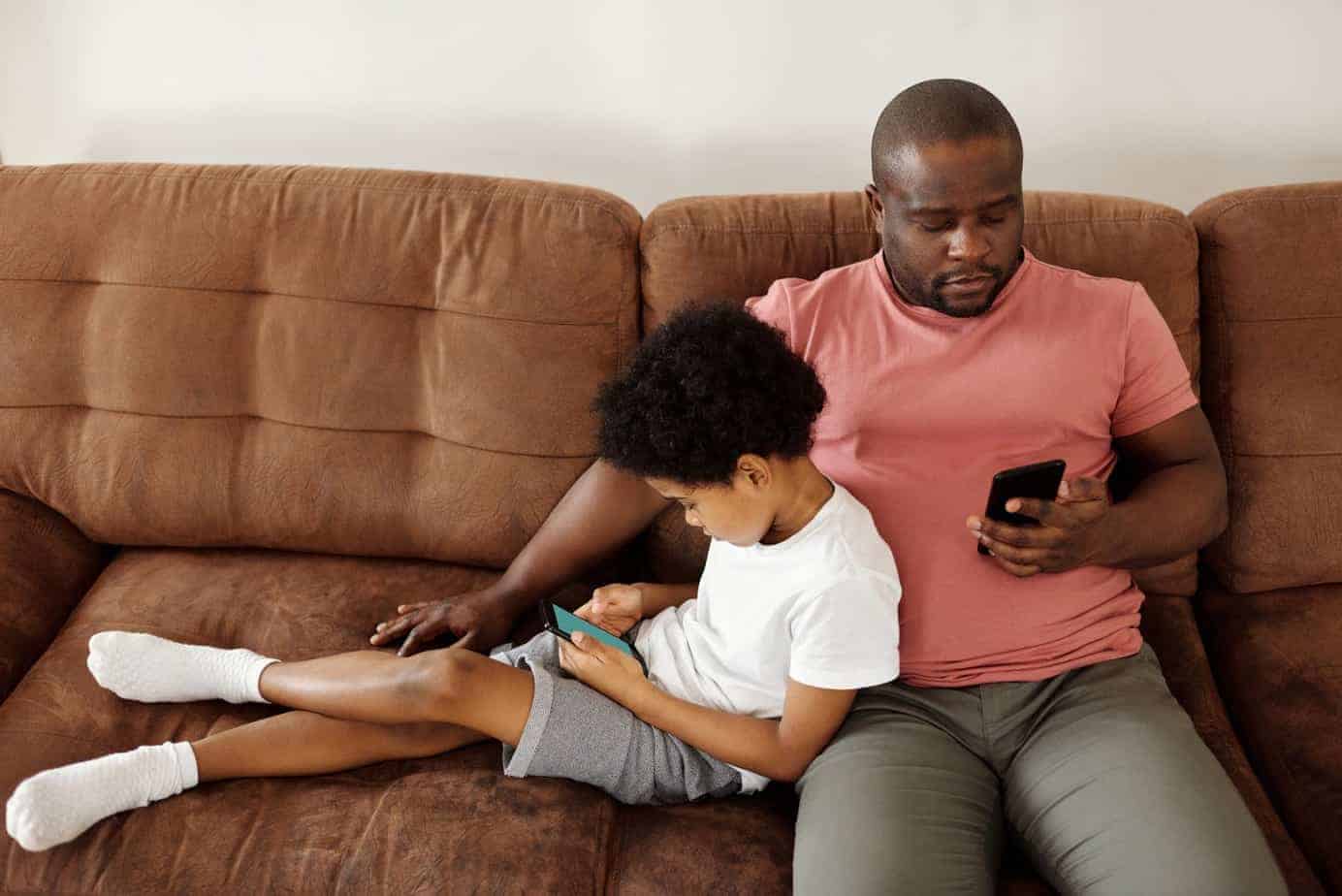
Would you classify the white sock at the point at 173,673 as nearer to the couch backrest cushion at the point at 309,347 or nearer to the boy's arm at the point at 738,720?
the couch backrest cushion at the point at 309,347

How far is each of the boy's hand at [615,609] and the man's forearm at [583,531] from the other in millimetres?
99

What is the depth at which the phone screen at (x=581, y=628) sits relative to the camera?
1.45 m

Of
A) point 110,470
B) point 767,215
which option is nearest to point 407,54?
point 767,215

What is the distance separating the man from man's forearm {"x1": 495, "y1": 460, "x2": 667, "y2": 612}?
174 mm

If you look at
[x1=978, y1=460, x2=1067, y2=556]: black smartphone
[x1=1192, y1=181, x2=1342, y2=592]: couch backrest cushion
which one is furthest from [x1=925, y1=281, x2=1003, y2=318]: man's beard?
[x1=1192, y1=181, x2=1342, y2=592]: couch backrest cushion

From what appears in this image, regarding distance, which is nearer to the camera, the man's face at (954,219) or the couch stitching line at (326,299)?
the man's face at (954,219)

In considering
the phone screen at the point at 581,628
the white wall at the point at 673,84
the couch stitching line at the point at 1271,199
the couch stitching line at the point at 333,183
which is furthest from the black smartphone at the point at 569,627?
the couch stitching line at the point at 1271,199

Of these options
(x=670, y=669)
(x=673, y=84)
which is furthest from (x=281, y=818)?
(x=673, y=84)

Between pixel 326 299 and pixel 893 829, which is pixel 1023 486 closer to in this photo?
pixel 893 829

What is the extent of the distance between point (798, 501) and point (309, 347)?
32.3 inches

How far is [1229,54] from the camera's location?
1852 mm

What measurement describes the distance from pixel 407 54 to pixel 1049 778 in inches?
58.6

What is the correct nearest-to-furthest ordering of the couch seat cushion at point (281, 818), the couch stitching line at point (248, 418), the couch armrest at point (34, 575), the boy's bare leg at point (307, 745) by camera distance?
the couch seat cushion at point (281, 818) < the boy's bare leg at point (307, 745) < the couch armrest at point (34, 575) < the couch stitching line at point (248, 418)

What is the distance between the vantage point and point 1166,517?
4.91 ft
